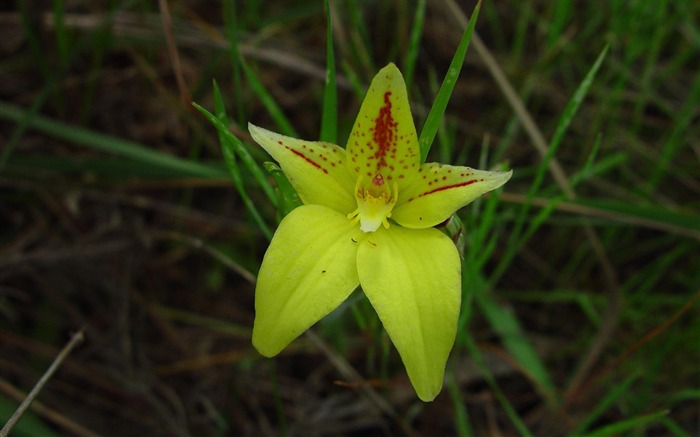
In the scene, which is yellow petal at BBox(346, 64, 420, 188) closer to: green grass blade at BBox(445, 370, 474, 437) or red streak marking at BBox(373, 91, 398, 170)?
red streak marking at BBox(373, 91, 398, 170)

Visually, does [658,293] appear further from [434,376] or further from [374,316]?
[434,376]

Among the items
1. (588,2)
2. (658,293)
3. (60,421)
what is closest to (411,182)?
(60,421)

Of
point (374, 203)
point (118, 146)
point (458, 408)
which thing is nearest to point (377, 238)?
point (374, 203)

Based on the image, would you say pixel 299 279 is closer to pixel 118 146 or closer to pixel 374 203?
pixel 374 203

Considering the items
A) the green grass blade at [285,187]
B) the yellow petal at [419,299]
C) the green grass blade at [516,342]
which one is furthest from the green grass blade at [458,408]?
the green grass blade at [285,187]

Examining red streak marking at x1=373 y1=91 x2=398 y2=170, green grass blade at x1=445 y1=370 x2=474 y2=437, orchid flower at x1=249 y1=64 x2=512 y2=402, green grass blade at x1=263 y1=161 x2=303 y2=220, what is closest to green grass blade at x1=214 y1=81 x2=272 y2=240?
green grass blade at x1=263 y1=161 x2=303 y2=220

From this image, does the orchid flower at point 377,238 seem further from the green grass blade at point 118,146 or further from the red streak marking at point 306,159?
the green grass blade at point 118,146
